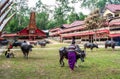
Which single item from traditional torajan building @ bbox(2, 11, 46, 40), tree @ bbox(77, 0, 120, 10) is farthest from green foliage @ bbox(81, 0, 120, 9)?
traditional torajan building @ bbox(2, 11, 46, 40)

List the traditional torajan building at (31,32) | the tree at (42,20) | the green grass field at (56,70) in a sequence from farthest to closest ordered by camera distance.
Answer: the tree at (42,20) < the traditional torajan building at (31,32) < the green grass field at (56,70)

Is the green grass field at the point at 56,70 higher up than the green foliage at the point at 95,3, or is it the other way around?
the green foliage at the point at 95,3

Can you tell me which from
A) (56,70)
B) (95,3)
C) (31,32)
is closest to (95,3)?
(95,3)

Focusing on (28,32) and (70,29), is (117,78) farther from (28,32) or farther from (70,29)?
(70,29)

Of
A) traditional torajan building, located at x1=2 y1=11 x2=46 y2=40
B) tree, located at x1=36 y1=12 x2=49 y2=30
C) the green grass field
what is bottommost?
the green grass field

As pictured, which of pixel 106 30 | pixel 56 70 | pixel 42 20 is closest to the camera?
pixel 56 70

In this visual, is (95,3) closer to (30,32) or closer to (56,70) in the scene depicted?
(30,32)

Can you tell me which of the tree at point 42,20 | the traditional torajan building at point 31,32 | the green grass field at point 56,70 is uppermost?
the tree at point 42,20

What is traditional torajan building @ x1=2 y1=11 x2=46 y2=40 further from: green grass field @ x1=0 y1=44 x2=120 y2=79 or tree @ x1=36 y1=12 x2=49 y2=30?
green grass field @ x1=0 y1=44 x2=120 y2=79

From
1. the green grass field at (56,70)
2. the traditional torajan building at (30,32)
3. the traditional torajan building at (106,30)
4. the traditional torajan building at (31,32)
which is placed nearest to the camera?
the green grass field at (56,70)

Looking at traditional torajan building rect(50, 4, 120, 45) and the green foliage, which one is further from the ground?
the green foliage

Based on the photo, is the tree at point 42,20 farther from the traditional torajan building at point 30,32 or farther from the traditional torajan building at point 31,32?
the traditional torajan building at point 30,32

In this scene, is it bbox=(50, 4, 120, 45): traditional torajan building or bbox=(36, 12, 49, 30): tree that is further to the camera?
bbox=(36, 12, 49, 30): tree

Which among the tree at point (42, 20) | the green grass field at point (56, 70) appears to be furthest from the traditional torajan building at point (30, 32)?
the green grass field at point (56, 70)
